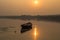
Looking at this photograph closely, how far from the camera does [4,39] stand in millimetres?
2096

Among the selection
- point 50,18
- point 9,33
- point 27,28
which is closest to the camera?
point 9,33

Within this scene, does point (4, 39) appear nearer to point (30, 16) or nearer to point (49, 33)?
point (49, 33)

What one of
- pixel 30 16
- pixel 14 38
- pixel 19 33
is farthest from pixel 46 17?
pixel 14 38

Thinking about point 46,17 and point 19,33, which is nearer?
point 19,33

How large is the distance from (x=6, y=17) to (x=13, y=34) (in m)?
1.43

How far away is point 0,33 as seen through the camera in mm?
2414

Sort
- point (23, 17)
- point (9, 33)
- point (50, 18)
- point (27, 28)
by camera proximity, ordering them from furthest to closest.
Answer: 1. point (50, 18)
2. point (23, 17)
3. point (27, 28)
4. point (9, 33)

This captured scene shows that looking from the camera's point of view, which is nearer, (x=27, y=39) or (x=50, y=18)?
(x=27, y=39)

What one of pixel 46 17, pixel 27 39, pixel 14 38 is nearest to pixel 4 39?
pixel 14 38

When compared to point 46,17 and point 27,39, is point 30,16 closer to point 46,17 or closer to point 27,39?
point 46,17

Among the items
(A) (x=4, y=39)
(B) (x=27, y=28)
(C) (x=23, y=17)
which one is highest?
(C) (x=23, y=17)

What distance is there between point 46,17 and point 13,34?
68.7 inches

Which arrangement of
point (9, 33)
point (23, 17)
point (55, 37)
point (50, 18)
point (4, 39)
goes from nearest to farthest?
point (4, 39) → point (55, 37) → point (9, 33) → point (23, 17) → point (50, 18)

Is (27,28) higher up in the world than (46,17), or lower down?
lower down
